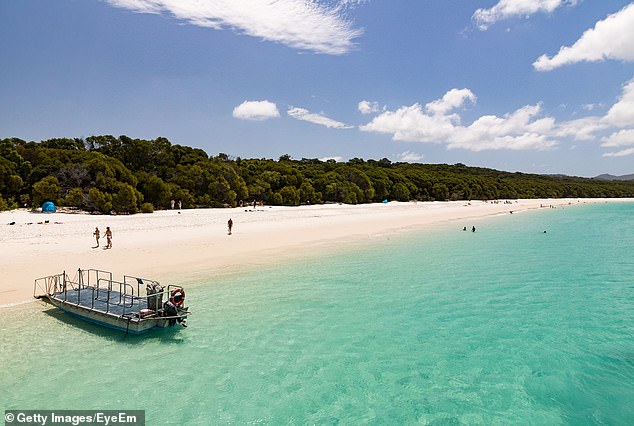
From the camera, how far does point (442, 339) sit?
1269cm

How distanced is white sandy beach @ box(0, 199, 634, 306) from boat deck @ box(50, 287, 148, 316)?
2440 mm

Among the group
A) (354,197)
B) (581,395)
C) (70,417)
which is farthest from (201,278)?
A: (354,197)

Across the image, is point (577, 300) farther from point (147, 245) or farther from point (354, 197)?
point (354, 197)

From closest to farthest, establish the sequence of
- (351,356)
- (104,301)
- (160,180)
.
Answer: (351,356) → (104,301) → (160,180)

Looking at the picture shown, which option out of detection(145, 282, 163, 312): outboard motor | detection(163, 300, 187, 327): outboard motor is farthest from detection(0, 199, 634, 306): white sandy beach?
detection(163, 300, 187, 327): outboard motor

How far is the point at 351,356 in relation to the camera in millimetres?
11422

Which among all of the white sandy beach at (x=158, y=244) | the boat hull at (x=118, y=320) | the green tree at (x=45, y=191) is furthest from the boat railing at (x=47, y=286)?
the green tree at (x=45, y=191)

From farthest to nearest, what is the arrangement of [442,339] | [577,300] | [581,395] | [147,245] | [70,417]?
[147,245] < [577,300] < [442,339] < [581,395] < [70,417]

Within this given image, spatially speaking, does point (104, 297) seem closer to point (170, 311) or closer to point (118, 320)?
point (118, 320)

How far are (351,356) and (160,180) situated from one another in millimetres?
51147

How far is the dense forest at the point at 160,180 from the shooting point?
154 feet

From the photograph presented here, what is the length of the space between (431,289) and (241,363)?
1112 cm

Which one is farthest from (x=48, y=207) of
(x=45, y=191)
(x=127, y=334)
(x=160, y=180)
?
(x=127, y=334)

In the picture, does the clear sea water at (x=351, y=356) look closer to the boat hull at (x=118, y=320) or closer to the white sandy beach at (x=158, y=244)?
the boat hull at (x=118, y=320)
